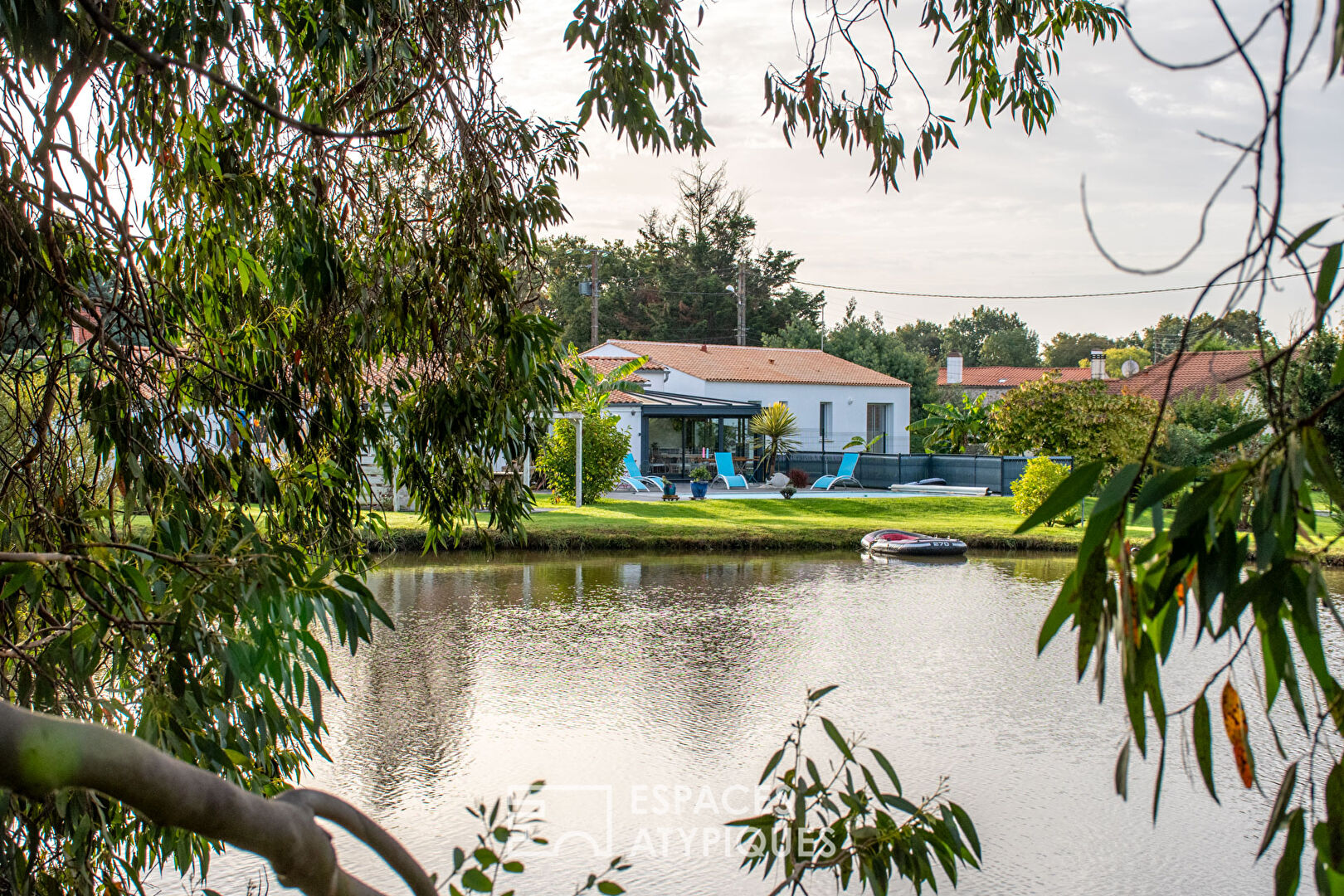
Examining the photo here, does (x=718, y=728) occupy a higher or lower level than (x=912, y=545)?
lower

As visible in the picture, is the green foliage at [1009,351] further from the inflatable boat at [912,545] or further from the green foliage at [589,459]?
the inflatable boat at [912,545]

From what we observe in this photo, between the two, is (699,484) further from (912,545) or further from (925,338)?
(925,338)

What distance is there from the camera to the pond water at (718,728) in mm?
5445

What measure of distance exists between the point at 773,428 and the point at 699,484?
4.96 metres

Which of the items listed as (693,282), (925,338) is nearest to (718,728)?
(693,282)

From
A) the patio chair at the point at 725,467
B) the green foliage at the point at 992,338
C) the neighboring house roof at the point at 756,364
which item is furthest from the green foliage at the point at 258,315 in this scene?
the green foliage at the point at 992,338

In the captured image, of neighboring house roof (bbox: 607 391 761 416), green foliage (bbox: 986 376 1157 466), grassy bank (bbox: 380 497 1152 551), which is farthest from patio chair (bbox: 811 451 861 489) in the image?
green foliage (bbox: 986 376 1157 466)

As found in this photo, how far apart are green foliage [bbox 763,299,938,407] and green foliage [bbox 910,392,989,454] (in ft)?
23.2

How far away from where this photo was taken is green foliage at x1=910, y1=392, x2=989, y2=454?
24.2 meters

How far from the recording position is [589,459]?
61.4ft

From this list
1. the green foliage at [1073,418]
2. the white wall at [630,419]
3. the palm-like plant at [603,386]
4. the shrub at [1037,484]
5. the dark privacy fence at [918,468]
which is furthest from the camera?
the white wall at [630,419]

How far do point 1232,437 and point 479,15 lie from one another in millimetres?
3490

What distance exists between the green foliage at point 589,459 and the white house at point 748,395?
19.3 ft

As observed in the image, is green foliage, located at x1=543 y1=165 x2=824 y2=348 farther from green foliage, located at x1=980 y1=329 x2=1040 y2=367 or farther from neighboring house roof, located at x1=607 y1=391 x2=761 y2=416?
green foliage, located at x1=980 y1=329 x2=1040 y2=367
